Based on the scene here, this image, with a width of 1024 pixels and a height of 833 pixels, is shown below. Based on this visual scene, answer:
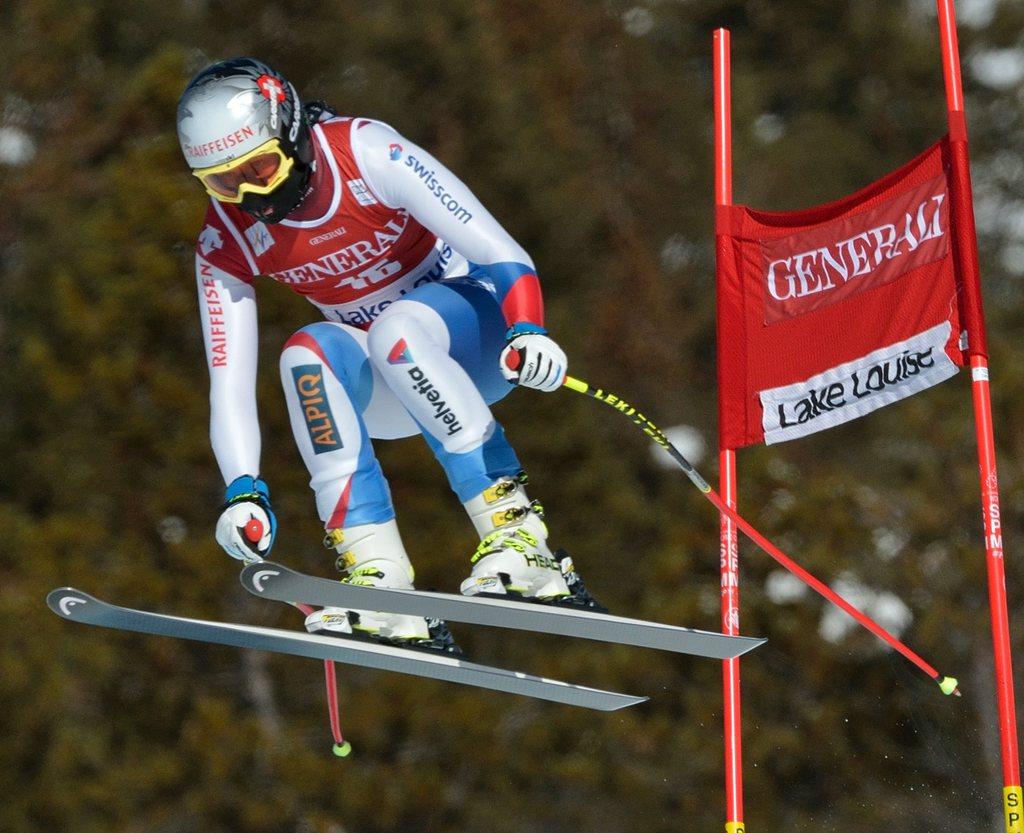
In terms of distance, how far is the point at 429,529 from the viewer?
16484mm

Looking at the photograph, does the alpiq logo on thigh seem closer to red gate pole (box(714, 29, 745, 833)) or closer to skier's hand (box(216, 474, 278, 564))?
skier's hand (box(216, 474, 278, 564))

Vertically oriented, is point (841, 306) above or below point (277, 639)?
above

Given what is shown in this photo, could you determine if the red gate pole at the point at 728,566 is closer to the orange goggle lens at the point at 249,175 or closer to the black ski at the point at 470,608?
the black ski at the point at 470,608

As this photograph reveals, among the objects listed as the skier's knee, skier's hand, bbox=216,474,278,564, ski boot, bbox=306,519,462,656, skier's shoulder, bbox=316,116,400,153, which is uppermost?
skier's shoulder, bbox=316,116,400,153

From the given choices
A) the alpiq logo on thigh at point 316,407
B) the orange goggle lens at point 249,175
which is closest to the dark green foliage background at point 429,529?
the alpiq logo on thigh at point 316,407

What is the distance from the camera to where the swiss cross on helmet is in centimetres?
568

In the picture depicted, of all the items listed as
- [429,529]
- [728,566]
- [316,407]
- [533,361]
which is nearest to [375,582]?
[316,407]

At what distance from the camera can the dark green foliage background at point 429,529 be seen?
51.8ft

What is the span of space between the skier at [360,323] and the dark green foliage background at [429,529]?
9.74 meters

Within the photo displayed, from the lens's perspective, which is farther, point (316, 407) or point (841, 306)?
point (841, 306)

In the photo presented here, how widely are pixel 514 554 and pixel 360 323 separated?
2.99ft

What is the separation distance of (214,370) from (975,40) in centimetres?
1761

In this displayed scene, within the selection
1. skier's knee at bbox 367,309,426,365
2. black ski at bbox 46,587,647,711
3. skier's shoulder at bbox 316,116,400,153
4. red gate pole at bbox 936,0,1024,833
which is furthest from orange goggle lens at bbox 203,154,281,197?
red gate pole at bbox 936,0,1024,833

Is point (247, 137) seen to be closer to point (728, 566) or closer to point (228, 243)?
point (228, 243)
